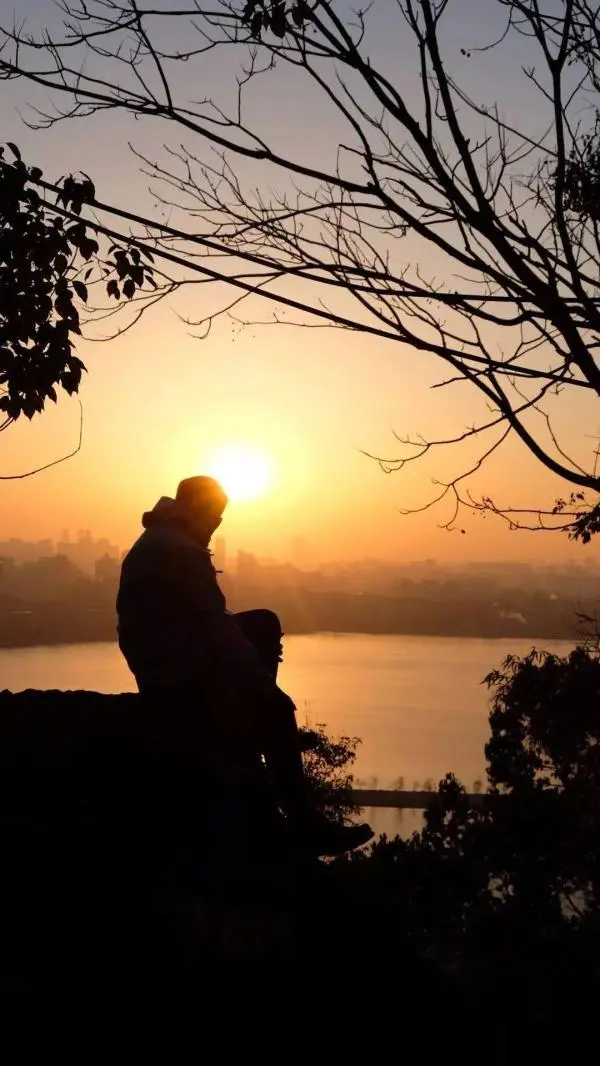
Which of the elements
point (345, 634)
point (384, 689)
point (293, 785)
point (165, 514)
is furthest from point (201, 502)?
point (345, 634)

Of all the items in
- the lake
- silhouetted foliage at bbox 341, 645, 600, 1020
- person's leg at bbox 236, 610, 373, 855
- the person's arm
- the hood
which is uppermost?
the hood

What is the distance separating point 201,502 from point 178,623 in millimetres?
480

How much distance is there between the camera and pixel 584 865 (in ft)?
43.8

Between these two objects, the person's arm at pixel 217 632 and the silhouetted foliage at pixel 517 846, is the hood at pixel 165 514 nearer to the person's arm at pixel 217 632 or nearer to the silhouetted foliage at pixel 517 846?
the person's arm at pixel 217 632

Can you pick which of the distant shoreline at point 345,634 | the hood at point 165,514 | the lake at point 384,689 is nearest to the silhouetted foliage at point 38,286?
the hood at point 165,514

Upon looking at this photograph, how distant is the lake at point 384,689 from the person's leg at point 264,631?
2991 centimetres

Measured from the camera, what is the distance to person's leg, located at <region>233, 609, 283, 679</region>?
4051 mm

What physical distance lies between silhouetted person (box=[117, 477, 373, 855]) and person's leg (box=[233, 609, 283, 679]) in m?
0.31

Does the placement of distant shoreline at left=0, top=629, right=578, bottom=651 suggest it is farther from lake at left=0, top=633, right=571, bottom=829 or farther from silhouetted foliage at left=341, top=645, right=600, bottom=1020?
silhouetted foliage at left=341, top=645, right=600, bottom=1020

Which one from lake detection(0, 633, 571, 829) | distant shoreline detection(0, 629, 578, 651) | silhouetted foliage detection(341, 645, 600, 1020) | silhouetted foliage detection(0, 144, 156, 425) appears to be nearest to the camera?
silhouetted foliage detection(0, 144, 156, 425)

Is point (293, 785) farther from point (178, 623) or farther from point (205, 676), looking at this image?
point (178, 623)

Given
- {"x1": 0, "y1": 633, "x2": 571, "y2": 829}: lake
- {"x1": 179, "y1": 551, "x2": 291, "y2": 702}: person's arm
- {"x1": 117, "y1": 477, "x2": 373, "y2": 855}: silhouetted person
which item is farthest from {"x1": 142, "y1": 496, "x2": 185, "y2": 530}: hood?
{"x1": 0, "y1": 633, "x2": 571, "y2": 829}: lake

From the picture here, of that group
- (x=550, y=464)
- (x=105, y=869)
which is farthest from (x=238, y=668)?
(x=550, y=464)

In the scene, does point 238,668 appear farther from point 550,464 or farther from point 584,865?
point 584,865
